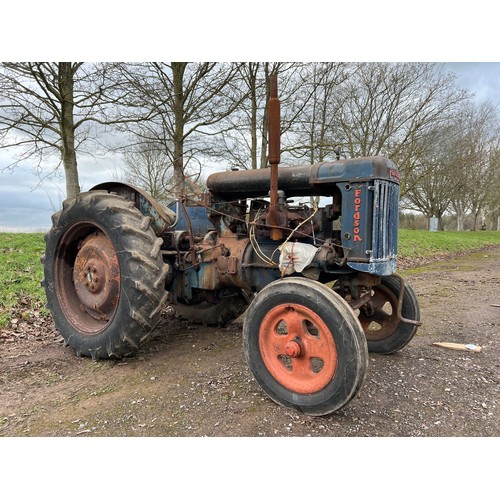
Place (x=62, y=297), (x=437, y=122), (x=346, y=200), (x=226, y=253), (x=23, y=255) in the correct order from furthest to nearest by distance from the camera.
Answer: (x=437, y=122) < (x=23, y=255) < (x=62, y=297) < (x=226, y=253) < (x=346, y=200)

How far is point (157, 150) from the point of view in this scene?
29.9 ft

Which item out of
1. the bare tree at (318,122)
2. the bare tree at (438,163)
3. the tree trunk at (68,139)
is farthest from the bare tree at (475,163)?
the tree trunk at (68,139)

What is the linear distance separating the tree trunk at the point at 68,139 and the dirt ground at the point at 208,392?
A: 4.12 metres

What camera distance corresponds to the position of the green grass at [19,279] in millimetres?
4531

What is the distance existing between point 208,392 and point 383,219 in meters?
1.76

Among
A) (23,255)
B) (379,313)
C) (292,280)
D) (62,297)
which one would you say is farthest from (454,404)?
(23,255)

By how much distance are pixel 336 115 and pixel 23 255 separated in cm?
870

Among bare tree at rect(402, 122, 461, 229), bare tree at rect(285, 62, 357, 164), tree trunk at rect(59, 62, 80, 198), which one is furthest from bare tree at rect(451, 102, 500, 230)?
tree trunk at rect(59, 62, 80, 198)

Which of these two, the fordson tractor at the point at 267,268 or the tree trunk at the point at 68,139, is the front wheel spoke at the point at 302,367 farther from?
the tree trunk at the point at 68,139

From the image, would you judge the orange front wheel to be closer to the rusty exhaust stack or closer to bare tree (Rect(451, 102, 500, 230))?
the rusty exhaust stack

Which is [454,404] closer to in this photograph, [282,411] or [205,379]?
[282,411]

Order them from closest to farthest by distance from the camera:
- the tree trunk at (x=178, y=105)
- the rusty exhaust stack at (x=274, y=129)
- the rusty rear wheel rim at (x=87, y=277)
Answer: the rusty exhaust stack at (x=274, y=129) < the rusty rear wheel rim at (x=87, y=277) < the tree trunk at (x=178, y=105)

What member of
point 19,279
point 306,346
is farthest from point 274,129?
point 19,279

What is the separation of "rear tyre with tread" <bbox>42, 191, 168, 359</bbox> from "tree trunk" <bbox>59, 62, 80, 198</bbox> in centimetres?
419
